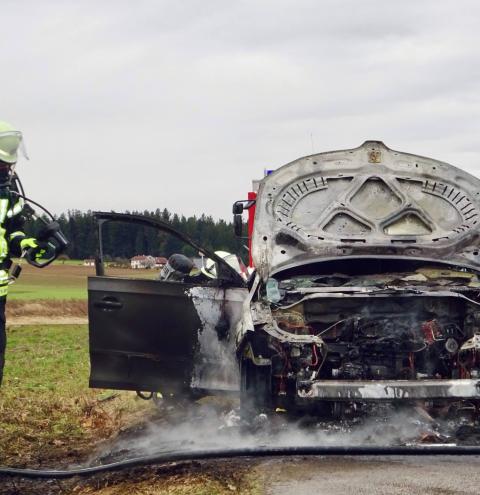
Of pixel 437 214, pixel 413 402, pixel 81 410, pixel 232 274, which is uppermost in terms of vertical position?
pixel 437 214

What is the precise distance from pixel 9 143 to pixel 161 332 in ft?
6.47

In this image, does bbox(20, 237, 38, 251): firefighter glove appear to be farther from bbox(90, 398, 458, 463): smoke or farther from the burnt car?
bbox(90, 398, 458, 463): smoke

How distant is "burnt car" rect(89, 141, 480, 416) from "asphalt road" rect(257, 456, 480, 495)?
0.46 meters

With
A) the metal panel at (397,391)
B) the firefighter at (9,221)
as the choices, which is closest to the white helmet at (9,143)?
the firefighter at (9,221)

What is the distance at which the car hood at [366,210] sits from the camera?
7.40 m

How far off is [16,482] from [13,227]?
2.06m

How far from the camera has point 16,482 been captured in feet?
18.9

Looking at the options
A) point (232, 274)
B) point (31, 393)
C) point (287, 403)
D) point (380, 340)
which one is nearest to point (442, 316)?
point (380, 340)

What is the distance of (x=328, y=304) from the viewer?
6.47 m

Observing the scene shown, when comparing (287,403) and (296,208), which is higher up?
(296,208)

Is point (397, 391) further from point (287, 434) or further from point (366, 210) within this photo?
point (366, 210)

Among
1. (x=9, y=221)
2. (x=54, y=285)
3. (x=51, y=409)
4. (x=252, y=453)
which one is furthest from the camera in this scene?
(x=54, y=285)

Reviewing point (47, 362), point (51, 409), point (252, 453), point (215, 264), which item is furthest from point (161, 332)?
point (47, 362)

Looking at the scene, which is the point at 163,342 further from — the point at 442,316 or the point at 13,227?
the point at 442,316
